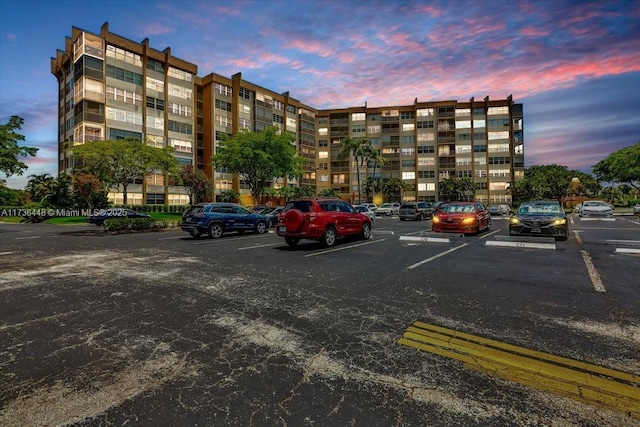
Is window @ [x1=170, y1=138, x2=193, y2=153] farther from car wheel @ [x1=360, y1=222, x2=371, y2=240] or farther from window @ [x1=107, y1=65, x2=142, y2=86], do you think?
car wheel @ [x1=360, y1=222, x2=371, y2=240]

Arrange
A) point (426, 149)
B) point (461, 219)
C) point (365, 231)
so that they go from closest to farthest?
point (365, 231), point (461, 219), point (426, 149)

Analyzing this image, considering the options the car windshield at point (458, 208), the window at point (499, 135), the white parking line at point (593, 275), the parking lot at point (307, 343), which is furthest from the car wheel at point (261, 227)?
the window at point (499, 135)

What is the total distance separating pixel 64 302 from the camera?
5.75 meters

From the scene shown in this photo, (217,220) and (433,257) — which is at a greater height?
(217,220)

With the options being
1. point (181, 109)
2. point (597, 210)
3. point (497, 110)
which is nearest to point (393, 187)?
point (497, 110)

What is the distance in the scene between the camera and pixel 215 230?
1786 centimetres

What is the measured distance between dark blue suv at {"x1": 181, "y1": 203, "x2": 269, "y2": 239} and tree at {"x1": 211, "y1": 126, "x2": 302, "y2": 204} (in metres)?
19.0

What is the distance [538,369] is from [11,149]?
3574 centimetres

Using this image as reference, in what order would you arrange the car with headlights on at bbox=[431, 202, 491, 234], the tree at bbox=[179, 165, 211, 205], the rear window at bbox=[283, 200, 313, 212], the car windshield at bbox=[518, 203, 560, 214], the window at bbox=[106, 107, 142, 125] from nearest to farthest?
the rear window at bbox=[283, 200, 313, 212] → the car windshield at bbox=[518, 203, 560, 214] → the car with headlights on at bbox=[431, 202, 491, 234] → the tree at bbox=[179, 165, 211, 205] → the window at bbox=[106, 107, 142, 125]

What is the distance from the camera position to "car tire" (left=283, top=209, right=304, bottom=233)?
1245cm

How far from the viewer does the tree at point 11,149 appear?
25.3m

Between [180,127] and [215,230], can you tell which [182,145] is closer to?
[180,127]

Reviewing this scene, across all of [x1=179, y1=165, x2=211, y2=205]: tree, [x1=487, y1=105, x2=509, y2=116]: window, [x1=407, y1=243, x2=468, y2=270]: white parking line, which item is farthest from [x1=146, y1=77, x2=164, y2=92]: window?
[x1=487, y1=105, x2=509, y2=116]: window

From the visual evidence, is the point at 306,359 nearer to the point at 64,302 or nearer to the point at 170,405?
the point at 170,405
